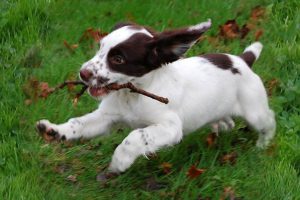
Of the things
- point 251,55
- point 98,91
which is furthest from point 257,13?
point 98,91

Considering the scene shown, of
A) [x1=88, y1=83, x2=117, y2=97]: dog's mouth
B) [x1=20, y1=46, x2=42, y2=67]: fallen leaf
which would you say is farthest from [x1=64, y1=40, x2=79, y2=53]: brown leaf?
[x1=88, y1=83, x2=117, y2=97]: dog's mouth

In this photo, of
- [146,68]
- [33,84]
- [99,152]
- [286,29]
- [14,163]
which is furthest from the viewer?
[286,29]

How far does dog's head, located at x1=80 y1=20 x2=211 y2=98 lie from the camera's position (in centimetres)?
394

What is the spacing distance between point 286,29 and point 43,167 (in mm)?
2861

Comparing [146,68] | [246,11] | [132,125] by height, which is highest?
[146,68]

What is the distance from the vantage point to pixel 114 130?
458cm

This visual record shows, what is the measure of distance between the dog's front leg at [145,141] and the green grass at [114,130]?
278mm

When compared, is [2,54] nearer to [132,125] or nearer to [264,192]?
[132,125]

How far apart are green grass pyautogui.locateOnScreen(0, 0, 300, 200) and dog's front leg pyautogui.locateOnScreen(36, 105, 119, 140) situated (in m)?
0.28

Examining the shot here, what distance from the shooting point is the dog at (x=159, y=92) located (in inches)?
157

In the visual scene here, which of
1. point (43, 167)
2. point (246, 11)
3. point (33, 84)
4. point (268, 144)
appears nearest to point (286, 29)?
point (246, 11)

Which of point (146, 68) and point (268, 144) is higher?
point (146, 68)

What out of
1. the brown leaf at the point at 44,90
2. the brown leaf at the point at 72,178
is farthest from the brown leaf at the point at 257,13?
the brown leaf at the point at 72,178

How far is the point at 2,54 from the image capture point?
18.6 ft
